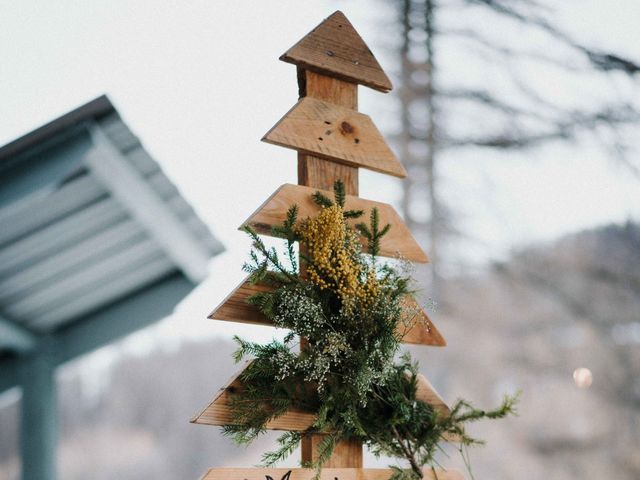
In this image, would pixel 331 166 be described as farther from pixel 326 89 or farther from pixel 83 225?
pixel 83 225

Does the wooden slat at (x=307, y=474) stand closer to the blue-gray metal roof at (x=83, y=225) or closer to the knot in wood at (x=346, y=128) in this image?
the knot in wood at (x=346, y=128)

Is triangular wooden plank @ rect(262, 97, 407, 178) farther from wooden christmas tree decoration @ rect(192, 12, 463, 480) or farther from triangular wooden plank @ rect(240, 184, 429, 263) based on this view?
triangular wooden plank @ rect(240, 184, 429, 263)

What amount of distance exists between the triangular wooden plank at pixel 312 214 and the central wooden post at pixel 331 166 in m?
0.05

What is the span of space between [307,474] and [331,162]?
0.80 m

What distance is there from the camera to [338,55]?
2.21 m

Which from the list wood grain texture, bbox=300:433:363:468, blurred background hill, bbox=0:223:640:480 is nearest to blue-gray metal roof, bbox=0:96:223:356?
wood grain texture, bbox=300:433:363:468

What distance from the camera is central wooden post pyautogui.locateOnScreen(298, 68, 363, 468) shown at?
2037mm

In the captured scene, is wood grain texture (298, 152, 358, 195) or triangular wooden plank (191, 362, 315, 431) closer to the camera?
triangular wooden plank (191, 362, 315, 431)

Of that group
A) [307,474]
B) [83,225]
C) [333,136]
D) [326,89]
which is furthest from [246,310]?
[83,225]

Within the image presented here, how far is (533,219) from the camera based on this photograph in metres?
7.16

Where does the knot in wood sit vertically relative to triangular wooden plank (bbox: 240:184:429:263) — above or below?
above

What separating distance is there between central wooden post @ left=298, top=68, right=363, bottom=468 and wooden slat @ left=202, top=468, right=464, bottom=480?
0.17 ft

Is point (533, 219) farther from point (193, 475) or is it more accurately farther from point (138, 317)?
point (193, 475)

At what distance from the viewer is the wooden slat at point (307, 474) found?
1.77m
